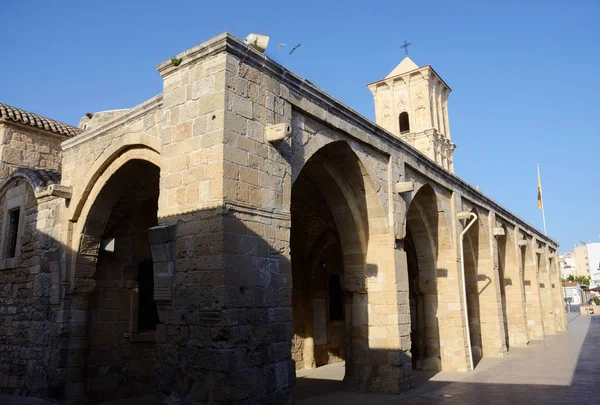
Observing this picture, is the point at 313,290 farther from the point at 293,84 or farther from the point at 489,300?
the point at 293,84

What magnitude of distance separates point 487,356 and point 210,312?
9.53m

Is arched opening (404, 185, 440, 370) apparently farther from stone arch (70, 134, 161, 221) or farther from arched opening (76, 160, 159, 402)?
stone arch (70, 134, 161, 221)

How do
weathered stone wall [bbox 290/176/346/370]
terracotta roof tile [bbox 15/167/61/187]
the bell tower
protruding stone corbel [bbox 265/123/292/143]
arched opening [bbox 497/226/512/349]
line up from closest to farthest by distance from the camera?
protruding stone corbel [bbox 265/123/292/143]
terracotta roof tile [bbox 15/167/61/187]
weathered stone wall [bbox 290/176/346/370]
arched opening [bbox 497/226/512/349]
the bell tower

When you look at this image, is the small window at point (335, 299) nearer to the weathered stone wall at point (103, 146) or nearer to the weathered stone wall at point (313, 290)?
the weathered stone wall at point (313, 290)

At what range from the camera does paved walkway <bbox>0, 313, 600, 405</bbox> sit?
22.0 ft

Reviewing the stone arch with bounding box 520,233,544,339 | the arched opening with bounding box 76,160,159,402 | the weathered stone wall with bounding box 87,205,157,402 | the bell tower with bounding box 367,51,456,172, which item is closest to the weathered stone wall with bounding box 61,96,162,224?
the arched opening with bounding box 76,160,159,402

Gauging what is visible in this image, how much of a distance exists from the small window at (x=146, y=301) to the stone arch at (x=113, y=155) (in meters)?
1.60

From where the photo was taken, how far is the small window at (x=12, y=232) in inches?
363

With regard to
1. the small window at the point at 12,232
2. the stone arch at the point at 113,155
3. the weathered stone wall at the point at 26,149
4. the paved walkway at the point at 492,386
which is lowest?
the paved walkway at the point at 492,386

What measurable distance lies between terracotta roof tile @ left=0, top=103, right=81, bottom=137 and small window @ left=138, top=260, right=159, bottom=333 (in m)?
5.60

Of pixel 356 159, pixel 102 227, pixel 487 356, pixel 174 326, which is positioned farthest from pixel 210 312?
pixel 487 356

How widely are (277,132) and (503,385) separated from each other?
5.64 metres

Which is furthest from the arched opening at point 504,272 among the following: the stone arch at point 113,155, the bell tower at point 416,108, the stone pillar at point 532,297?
the stone arch at point 113,155

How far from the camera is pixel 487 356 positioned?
1201 cm
